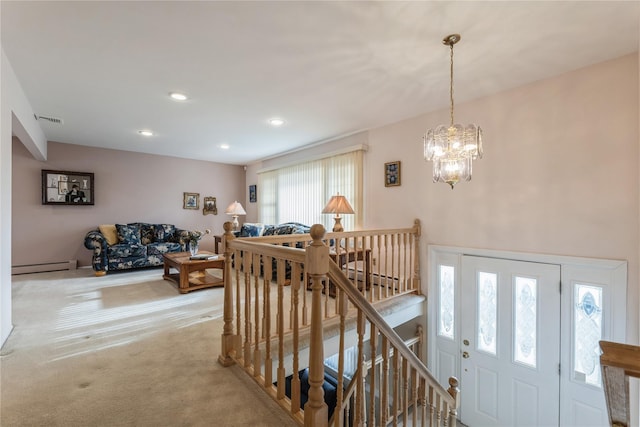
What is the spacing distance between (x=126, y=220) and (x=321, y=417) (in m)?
6.00

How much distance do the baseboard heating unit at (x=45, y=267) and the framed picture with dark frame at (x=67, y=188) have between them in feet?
3.54

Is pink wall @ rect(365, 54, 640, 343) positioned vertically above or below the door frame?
above

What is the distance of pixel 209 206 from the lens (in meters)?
6.80

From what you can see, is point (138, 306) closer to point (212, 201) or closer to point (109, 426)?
point (109, 426)

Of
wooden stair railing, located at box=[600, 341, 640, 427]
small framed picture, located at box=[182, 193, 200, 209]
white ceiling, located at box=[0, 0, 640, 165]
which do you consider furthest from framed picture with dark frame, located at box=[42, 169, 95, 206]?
wooden stair railing, located at box=[600, 341, 640, 427]

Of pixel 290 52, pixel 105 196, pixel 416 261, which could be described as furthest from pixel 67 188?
pixel 416 261

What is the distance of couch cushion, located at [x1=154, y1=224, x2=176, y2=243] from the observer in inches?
226

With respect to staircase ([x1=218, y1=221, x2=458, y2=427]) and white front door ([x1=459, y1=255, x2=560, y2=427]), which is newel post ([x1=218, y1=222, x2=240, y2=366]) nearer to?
staircase ([x1=218, y1=221, x2=458, y2=427])

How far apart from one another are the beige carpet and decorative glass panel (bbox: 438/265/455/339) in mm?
2546

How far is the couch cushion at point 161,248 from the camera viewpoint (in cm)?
520

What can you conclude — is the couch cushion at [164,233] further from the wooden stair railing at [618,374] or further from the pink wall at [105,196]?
the wooden stair railing at [618,374]

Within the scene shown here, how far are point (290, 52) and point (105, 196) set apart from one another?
5.28m

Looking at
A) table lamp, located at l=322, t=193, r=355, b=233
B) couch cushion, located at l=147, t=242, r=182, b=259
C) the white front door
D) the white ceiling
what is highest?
the white ceiling

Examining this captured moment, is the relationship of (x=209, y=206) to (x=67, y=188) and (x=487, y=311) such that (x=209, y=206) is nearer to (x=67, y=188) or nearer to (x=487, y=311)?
(x=67, y=188)
